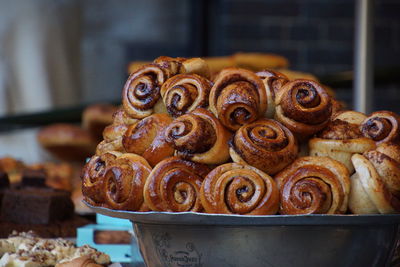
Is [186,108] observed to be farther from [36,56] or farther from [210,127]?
[36,56]

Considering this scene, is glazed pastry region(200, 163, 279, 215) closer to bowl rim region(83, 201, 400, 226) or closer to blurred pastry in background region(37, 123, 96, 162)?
bowl rim region(83, 201, 400, 226)

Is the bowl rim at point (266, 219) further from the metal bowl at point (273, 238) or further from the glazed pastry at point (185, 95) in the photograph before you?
the glazed pastry at point (185, 95)

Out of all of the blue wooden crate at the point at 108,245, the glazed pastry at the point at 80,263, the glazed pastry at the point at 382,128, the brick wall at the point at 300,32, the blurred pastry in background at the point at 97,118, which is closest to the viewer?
the glazed pastry at the point at 382,128

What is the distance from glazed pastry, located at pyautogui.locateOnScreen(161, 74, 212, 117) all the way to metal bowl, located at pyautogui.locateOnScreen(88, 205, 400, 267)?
0.17 m

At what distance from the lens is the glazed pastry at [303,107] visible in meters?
0.98

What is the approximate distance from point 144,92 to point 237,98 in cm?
16

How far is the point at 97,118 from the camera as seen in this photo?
3262 millimetres

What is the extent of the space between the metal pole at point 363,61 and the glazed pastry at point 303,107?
823mm

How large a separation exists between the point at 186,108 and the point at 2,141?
11.1 feet

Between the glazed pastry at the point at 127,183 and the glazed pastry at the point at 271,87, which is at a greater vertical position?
the glazed pastry at the point at 271,87

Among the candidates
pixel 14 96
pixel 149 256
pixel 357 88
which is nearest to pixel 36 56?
pixel 14 96

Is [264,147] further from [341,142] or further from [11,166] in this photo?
[11,166]

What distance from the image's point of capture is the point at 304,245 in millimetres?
932

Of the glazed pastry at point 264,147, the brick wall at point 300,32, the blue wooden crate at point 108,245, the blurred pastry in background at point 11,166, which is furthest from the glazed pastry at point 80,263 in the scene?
the brick wall at point 300,32
